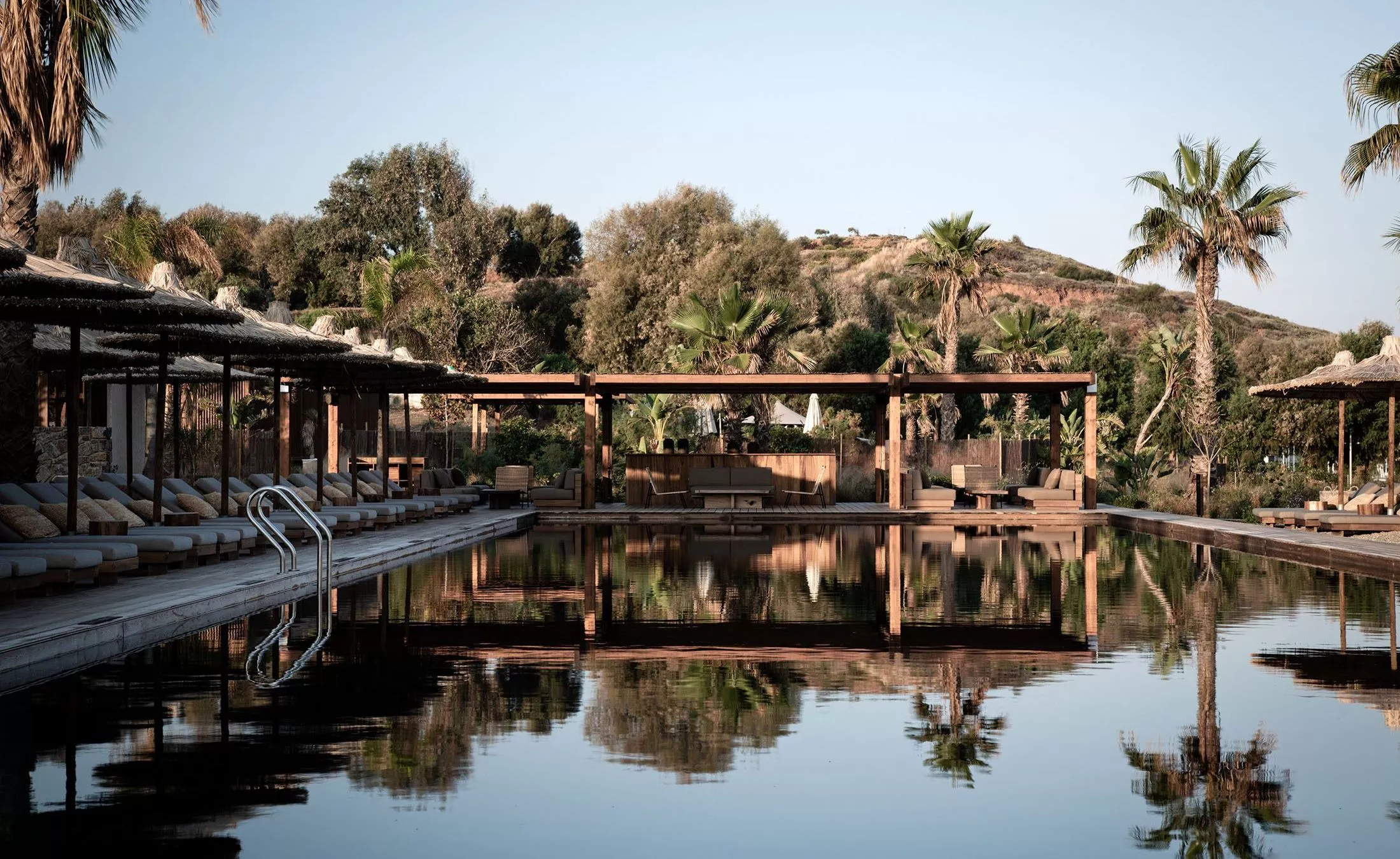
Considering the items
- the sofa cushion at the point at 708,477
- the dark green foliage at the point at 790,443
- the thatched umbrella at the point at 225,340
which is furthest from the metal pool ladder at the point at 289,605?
the dark green foliage at the point at 790,443

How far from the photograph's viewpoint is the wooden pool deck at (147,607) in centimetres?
825

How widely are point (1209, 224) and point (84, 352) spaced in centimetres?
1997

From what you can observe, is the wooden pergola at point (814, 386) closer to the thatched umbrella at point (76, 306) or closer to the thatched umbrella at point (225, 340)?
the thatched umbrella at point (225, 340)

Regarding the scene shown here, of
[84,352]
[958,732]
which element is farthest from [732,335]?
[958,732]

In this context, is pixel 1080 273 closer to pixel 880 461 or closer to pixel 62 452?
pixel 880 461

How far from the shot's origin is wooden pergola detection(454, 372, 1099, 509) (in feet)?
81.5

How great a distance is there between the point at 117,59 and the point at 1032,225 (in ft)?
112

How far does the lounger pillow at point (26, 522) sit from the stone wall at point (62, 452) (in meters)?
6.72

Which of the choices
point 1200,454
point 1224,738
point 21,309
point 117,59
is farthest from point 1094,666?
point 1200,454

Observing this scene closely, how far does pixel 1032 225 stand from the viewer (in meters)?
45.7

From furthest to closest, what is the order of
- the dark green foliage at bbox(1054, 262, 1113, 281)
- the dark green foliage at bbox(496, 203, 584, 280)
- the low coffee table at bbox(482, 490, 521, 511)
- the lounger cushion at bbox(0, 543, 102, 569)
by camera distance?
the dark green foliage at bbox(1054, 262, 1113, 281)
the dark green foliage at bbox(496, 203, 584, 280)
the low coffee table at bbox(482, 490, 521, 511)
the lounger cushion at bbox(0, 543, 102, 569)

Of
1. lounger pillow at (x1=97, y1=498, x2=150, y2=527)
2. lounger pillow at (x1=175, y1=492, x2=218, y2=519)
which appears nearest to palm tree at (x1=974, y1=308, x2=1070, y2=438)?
lounger pillow at (x1=175, y1=492, x2=218, y2=519)

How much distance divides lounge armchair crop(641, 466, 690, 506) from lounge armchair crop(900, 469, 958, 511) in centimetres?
439

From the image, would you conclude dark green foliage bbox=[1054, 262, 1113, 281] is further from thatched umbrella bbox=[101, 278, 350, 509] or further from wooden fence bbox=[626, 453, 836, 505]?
thatched umbrella bbox=[101, 278, 350, 509]
